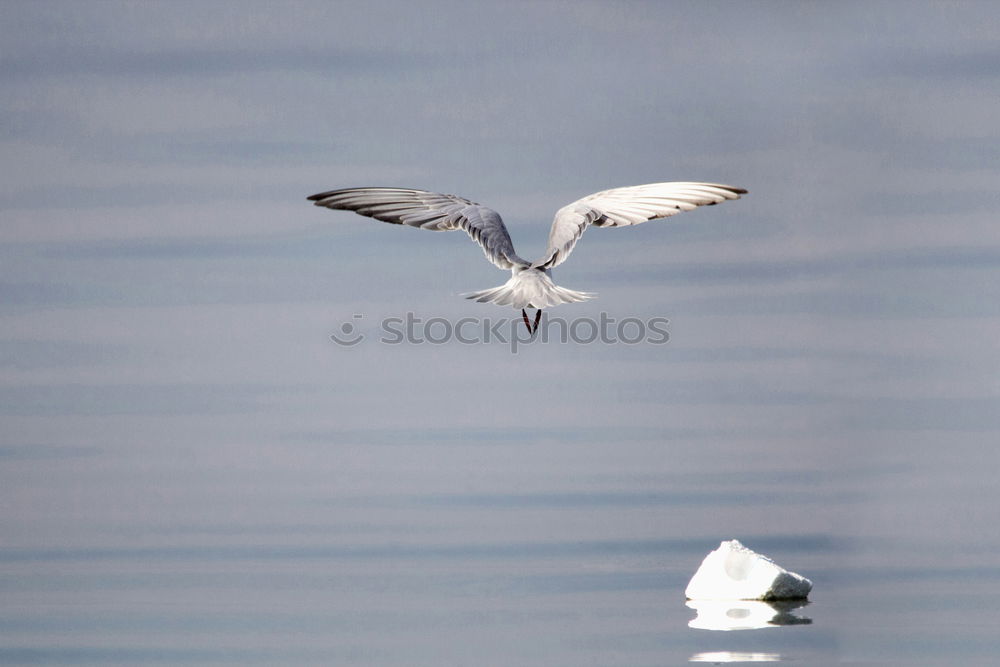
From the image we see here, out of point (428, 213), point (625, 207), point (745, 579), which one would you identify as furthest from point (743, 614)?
point (428, 213)

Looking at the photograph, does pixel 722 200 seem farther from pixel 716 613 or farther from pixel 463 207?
pixel 716 613

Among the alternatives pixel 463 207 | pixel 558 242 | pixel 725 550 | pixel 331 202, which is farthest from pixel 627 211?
pixel 725 550

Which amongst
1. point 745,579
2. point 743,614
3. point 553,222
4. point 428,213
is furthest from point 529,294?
point 745,579

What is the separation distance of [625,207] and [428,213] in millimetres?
797

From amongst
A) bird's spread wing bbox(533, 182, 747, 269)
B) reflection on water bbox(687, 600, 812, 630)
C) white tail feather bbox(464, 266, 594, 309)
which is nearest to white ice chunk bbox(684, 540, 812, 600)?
reflection on water bbox(687, 600, 812, 630)

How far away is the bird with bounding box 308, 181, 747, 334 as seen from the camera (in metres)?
4.75

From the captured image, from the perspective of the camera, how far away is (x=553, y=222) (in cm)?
502

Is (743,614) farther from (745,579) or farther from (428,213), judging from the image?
(428,213)

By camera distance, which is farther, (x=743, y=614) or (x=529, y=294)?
(x=743, y=614)

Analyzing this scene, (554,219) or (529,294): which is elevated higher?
(554,219)

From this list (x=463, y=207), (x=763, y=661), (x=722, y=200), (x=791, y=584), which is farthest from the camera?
(x=791, y=584)

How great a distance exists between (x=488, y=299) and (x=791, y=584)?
86.0 inches

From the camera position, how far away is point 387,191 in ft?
16.6

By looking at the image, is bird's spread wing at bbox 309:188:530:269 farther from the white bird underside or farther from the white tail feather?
the white tail feather
